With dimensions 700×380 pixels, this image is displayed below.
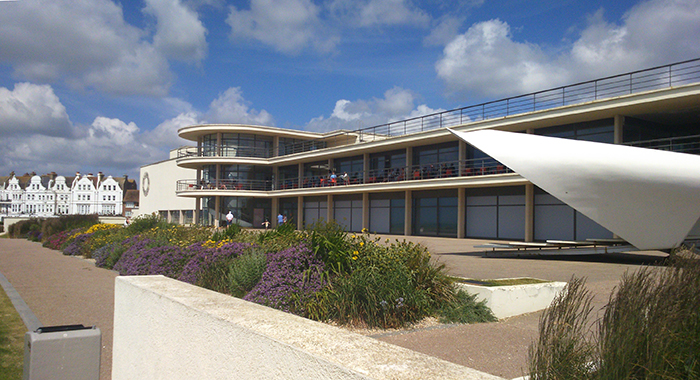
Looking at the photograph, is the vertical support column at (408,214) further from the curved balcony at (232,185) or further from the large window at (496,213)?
the curved balcony at (232,185)

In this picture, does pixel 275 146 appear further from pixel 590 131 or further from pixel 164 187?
pixel 590 131

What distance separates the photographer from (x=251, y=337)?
3.32 metres

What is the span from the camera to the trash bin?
404 centimetres

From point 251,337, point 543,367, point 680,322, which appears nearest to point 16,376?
point 251,337

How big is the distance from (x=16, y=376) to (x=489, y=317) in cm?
655

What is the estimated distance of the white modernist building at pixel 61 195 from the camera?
126m

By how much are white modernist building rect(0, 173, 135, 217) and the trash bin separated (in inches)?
5334

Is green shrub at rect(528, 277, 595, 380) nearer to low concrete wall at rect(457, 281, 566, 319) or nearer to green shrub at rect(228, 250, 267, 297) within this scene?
low concrete wall at rect(457, 281, 566, 319)

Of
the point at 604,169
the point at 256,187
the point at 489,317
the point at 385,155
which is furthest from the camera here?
the point at 256,187

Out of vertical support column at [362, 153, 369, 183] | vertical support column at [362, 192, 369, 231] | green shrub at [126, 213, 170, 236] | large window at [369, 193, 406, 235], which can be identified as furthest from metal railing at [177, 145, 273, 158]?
green shrub at [126, 213, 170, 236]

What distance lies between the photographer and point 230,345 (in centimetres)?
355

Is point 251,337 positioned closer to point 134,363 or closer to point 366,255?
point 134,363

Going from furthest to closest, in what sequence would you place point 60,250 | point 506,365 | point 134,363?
1. point 60,250
2. point 506,365
3. point 134,363

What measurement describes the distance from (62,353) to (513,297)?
659 centimetres
